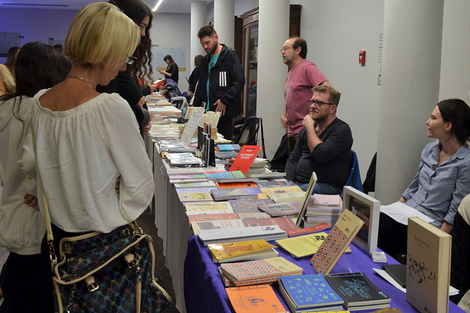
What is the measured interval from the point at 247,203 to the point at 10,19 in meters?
16.7

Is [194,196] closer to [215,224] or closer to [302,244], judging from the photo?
[215,224]

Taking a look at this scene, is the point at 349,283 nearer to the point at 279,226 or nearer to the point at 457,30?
the point at 279,226

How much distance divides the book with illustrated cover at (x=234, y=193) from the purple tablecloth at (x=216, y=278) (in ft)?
2.00

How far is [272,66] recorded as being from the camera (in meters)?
6.49

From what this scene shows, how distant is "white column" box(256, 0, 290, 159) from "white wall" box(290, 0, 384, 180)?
0.69 metres

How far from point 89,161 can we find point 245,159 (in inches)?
71.0

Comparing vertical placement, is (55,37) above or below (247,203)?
above

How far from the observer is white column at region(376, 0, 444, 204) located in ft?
11.0

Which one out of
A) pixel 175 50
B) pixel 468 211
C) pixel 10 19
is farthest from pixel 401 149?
pixel 10 19

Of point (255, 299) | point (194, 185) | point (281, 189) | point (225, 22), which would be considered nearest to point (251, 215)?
point (281, 189)

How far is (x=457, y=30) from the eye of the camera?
3.06 meters

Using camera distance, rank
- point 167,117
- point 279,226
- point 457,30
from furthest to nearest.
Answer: point 167,117 → point 457,30 → point 279,226

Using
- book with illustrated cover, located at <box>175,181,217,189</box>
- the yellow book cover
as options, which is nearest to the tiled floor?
book with illustrated cover, located at <box>175,181,217,189</box>

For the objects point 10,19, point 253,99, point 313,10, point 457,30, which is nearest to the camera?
point 457,30
